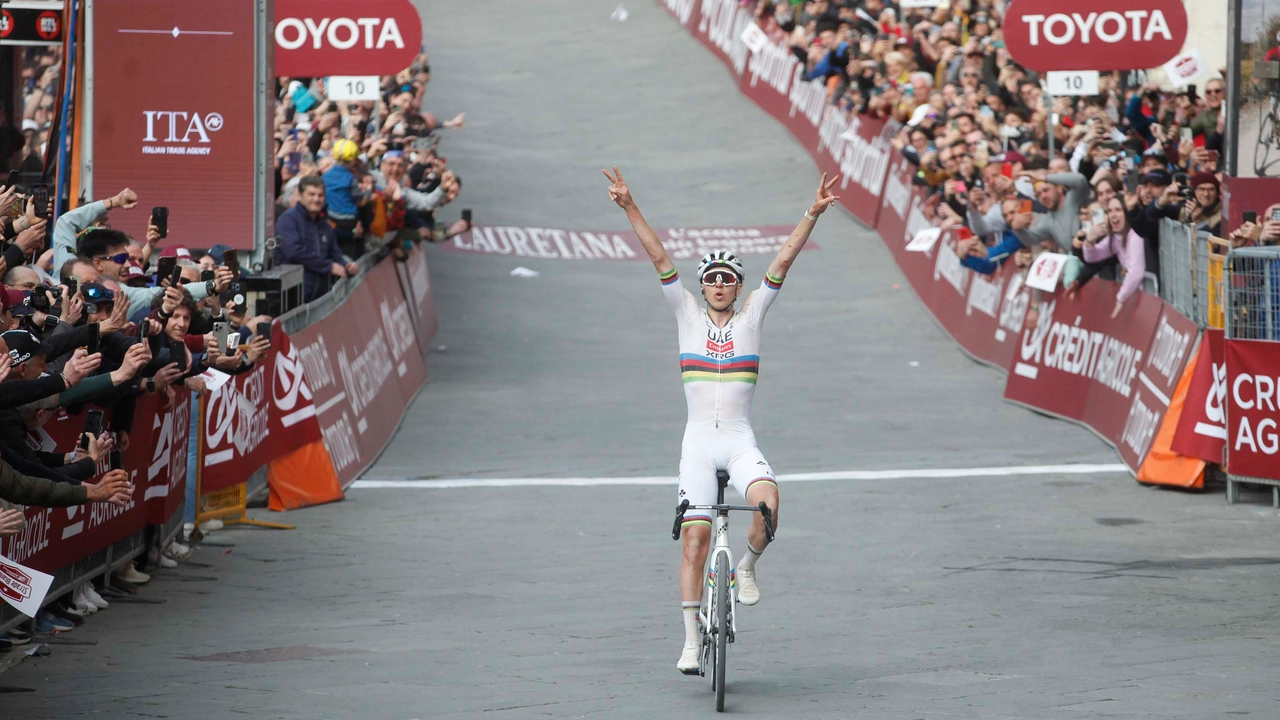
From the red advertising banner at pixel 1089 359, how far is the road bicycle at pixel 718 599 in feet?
26.5

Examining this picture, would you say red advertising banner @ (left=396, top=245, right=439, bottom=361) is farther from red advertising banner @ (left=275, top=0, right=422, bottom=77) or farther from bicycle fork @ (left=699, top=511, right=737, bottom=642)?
bicycle fork @ (left=699, top=511, right=737, bottom=642)

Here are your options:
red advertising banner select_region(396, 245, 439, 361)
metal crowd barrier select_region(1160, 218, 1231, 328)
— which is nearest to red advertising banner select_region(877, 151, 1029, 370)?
metal crowd barrier select_region(1160, 218, 1231, 328)

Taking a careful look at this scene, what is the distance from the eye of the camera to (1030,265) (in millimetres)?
20391

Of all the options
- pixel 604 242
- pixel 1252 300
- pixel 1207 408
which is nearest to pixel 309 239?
pixel 1207 408

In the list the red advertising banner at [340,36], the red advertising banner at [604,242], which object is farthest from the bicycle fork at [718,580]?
the red advertising banner at [604,242]

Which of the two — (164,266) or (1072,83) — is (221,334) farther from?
(1072,83)

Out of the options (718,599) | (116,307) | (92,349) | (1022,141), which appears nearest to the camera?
(718,599)

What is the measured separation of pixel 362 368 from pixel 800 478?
467 cm

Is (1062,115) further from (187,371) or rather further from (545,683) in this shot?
(545,683)

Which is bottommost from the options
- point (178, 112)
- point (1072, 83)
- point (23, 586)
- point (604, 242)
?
point (604, 242)

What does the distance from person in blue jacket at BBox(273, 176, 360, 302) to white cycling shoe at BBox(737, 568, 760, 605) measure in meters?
8.70

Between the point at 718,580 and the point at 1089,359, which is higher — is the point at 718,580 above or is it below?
above

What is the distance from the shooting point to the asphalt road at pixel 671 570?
350 inches

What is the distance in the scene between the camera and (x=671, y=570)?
40.8 feet
